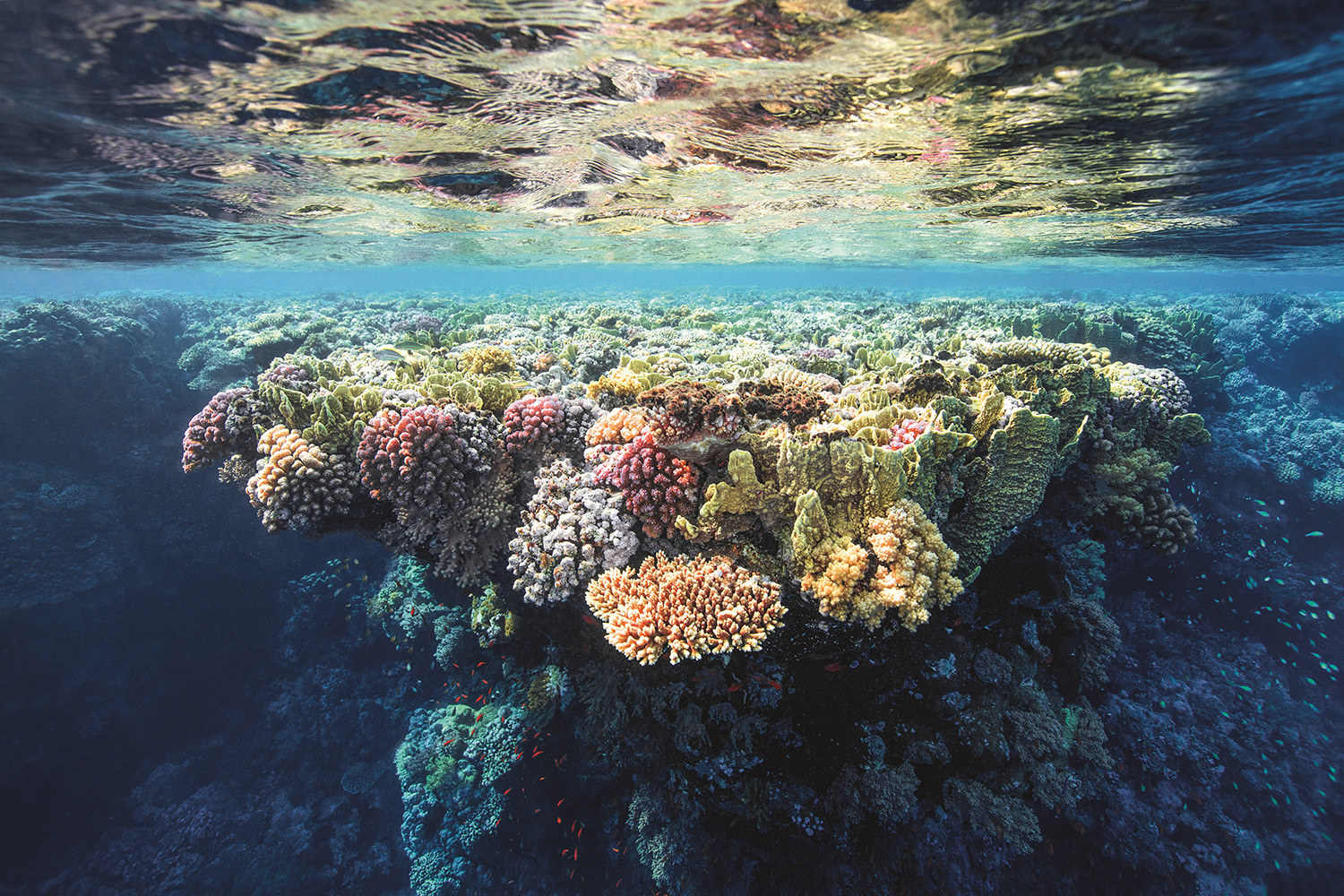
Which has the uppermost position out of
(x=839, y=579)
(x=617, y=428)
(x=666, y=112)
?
(x=666, y=112)

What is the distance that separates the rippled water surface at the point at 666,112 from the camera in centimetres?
534

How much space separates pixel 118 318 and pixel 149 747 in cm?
1515

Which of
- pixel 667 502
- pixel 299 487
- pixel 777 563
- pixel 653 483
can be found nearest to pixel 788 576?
pixel 777 563

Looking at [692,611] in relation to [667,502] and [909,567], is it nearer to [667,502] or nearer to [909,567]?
[667,502]

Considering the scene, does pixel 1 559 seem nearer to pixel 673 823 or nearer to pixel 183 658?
pixel 183 658

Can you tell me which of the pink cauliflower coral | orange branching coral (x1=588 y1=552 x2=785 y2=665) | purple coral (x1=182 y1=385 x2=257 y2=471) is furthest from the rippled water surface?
orange branching coral (x1=588 y1=552 x2=785 y2=665)

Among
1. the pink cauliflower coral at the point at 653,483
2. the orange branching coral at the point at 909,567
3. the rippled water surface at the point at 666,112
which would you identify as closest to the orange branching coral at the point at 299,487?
the pink cauliflower coral at the point at 653,483

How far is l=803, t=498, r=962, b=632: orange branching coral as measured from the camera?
3848 mm

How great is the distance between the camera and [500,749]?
8461mm

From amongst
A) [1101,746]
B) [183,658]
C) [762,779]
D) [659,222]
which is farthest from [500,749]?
[659,222]

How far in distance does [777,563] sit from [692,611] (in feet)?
3.12

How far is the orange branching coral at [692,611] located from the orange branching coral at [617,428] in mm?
1661

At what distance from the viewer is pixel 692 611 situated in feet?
13.6

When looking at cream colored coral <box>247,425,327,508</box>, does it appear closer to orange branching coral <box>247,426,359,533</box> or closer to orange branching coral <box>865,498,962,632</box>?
orange branching coral <box>247,426,359,533</box>
